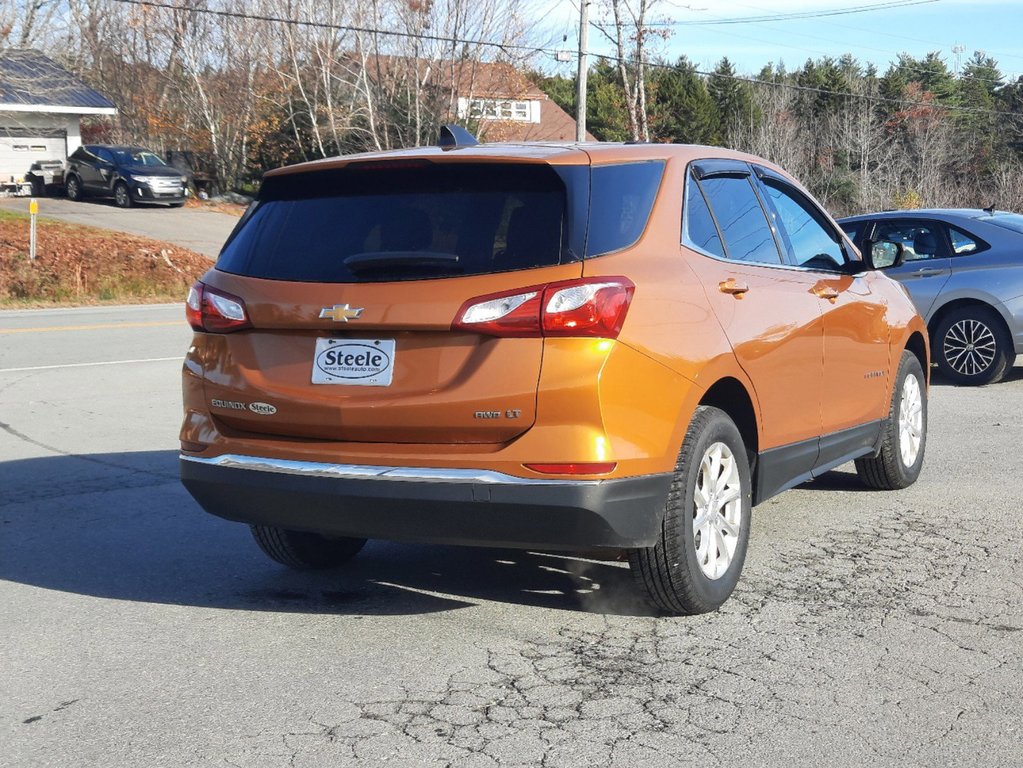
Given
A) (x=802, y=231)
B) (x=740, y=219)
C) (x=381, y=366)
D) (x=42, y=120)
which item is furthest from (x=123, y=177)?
(x=381, y=366)

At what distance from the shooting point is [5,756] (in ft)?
12.4

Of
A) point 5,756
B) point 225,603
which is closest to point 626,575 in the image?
point 225,603

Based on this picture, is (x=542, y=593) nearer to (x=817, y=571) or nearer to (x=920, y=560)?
(x=817, y=571)

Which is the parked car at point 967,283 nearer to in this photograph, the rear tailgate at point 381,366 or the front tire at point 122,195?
the rear tailgate at point 381,366

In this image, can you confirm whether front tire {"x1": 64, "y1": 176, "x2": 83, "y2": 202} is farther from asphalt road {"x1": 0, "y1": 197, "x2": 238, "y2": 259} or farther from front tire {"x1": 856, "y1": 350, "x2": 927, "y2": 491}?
front tire {"x1": 856, "y1": 350, "x2": 927, "y2": 491}

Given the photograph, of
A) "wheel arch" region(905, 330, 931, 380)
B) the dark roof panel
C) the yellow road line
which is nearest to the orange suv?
"wheel arch" region(905, 330, 931, 380)

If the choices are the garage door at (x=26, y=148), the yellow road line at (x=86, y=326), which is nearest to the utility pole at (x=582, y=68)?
the yellow road line at (x=86, y=326)

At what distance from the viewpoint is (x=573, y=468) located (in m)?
4.45

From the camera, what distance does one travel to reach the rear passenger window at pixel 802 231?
20.4 ft

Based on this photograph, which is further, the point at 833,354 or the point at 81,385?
the point at 81,385

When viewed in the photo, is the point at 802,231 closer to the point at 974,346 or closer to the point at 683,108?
A: the point at 974,346

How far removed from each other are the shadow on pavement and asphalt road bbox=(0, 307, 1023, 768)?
2cm

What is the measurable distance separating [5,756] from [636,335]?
2.42 meters

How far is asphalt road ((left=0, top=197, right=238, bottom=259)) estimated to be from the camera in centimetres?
3509
